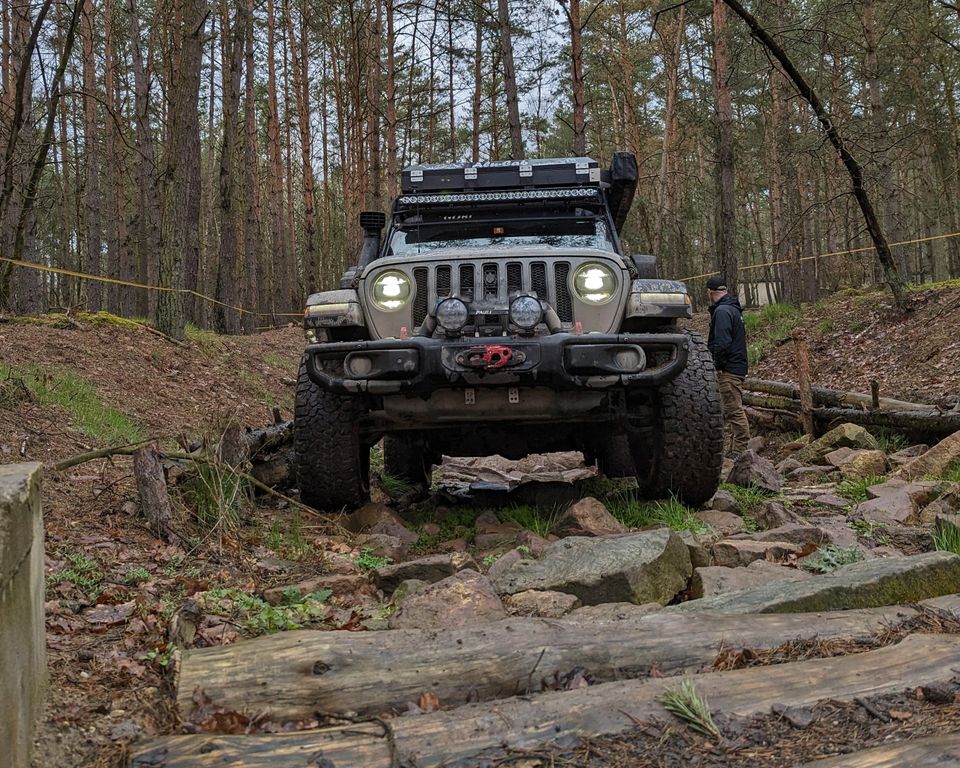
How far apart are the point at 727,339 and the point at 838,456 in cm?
222

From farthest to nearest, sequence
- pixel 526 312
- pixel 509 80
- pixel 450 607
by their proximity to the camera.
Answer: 1. pixel 509 80
2. pixel 526 312
3. pixel 450 607

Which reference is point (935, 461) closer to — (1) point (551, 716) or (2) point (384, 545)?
(2) point (384, 545)

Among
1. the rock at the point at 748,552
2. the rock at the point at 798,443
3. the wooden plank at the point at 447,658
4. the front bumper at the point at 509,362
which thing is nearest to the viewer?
the wooden plank at the point at 447,658

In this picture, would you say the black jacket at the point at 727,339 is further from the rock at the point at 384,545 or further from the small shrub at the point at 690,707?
the small shrub at the point at 690,707

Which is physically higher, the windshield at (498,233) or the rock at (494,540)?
the windshield at (498,233)

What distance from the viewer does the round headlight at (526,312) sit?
4.58 metres

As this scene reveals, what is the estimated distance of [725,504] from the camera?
5.44 metres

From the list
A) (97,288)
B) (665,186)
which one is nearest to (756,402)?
(97,288)

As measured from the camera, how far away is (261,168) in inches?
1483

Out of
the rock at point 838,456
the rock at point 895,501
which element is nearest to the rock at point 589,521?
the rock at point 895,501

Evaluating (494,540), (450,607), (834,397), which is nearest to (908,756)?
(450,607)

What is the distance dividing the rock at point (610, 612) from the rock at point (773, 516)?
6.21 feet

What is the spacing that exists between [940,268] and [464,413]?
2787 centimetres

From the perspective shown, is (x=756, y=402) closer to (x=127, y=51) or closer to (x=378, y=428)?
(x=378, y=428)
